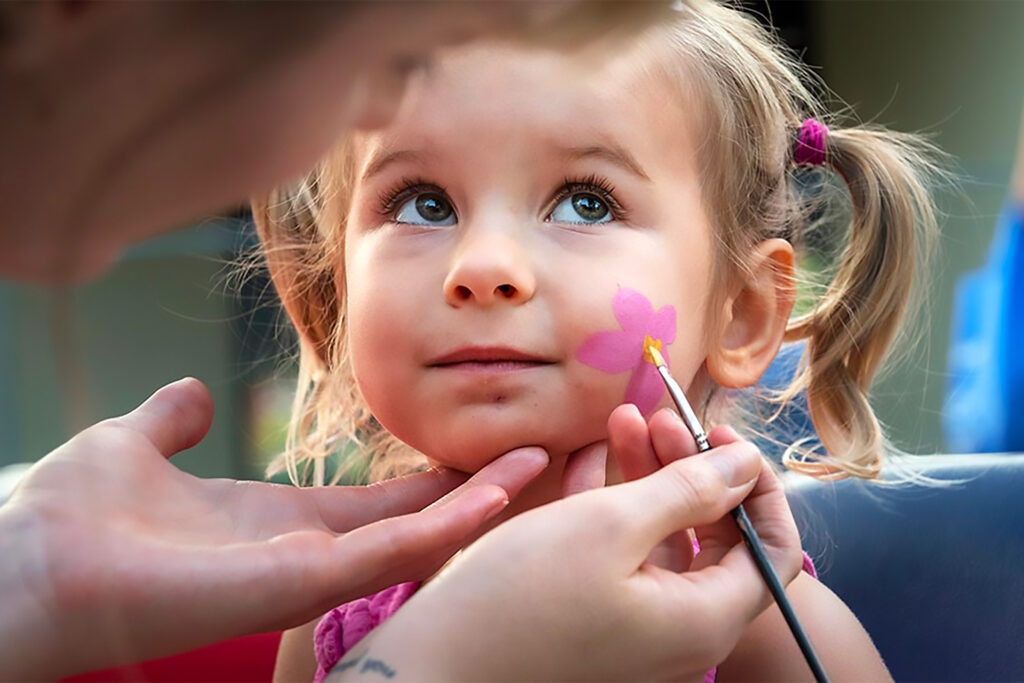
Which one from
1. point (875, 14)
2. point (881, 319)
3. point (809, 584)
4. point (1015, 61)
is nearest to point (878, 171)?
point (881, 319)

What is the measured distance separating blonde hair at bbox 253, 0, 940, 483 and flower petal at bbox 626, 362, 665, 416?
18cm

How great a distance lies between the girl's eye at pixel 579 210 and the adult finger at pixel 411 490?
0.68ft

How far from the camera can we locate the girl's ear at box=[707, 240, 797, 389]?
118 centimetres

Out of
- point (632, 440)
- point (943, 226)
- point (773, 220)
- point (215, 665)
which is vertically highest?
point (773, 220)

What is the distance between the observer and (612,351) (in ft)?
3.27

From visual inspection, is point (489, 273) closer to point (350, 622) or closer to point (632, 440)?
point (632, 440)

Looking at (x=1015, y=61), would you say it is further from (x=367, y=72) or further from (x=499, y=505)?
(x=367, y=72)

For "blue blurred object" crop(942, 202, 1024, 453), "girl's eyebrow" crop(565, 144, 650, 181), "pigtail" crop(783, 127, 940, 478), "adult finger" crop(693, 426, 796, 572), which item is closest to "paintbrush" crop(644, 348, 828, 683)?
"adult finger" crop(693, 426, 796, 572)

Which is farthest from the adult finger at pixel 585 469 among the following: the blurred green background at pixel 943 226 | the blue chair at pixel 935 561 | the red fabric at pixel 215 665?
the blurred green background at pixel 943 226

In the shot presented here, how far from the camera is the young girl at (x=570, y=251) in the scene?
0.98m

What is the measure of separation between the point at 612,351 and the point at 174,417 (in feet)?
1.23

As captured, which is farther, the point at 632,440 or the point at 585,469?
the point at 585,469

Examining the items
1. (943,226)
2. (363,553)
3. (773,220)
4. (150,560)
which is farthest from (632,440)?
(943,226)

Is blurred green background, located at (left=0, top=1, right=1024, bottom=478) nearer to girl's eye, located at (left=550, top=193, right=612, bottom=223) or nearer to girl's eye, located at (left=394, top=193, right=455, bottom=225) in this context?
girl's eye, located at (left=394, top=193, right=455, bottom=225)
